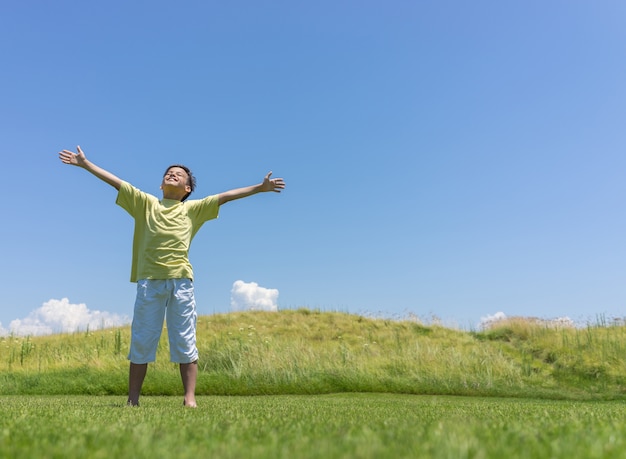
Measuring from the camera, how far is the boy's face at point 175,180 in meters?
5.52

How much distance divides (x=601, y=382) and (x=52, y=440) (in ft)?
44.8

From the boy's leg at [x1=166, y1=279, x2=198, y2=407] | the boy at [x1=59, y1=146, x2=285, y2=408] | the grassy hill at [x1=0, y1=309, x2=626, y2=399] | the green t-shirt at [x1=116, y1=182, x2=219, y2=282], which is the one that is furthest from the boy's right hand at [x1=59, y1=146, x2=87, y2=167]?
the grassy hill at [x1=0, y1=309, x2=626, y2=399]

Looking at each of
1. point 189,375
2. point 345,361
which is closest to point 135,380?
point 189,375

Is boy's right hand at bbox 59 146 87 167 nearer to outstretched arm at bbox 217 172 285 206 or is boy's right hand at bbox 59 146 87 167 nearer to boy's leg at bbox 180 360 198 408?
outstretched arm at bbox 217 172 285 206

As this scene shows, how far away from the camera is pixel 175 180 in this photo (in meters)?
5.53

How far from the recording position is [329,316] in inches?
748

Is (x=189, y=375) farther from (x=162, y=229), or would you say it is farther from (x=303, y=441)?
(x=303, y=441)

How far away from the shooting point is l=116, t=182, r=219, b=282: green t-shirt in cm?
513

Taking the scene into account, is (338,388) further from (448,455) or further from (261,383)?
(448,455)

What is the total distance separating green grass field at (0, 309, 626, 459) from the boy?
0.68 meters

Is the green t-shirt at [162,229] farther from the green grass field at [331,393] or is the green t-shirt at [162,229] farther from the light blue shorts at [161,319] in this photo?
the green grass field at [331,393]

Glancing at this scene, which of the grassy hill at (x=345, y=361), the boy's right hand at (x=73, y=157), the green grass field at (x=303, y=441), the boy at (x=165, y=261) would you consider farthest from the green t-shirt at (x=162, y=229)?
the grassy hill at (x=345, y=361)

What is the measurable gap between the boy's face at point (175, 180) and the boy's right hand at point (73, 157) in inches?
35.5

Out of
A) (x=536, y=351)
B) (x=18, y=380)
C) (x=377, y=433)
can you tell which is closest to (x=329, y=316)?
(x=536, y=351)
